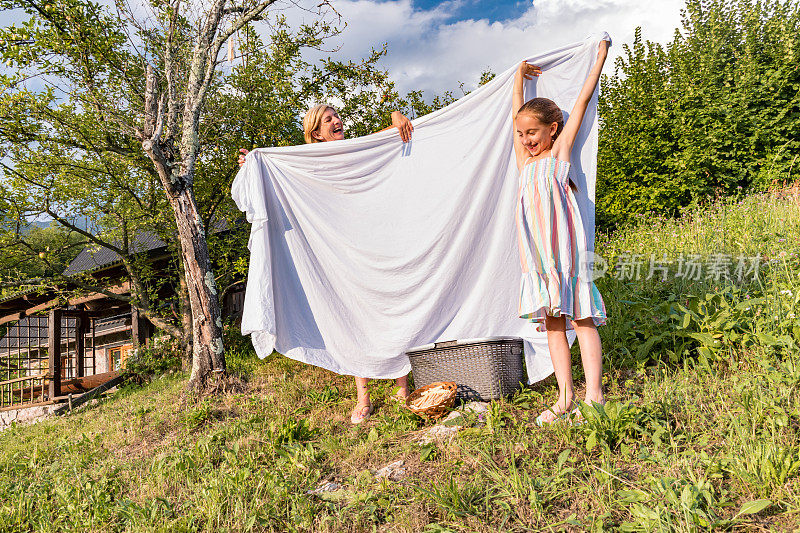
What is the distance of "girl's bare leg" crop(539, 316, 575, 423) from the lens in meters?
2.66

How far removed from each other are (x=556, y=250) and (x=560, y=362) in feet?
2.03

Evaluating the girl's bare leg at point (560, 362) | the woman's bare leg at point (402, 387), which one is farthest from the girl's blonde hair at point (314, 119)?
the girl's bare leg at point (560, 362)

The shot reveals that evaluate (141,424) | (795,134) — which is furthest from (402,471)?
(795,134)

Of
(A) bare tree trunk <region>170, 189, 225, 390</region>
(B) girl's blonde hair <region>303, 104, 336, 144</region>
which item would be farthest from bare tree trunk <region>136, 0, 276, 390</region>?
(B) girl's blonde hair <region>303, 104, 336, 144</region>

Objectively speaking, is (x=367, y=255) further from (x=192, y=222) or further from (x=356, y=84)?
(x=356, y=84)

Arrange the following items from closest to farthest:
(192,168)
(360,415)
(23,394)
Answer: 1. (360,415)
2. (192,168)
3. (23,394)

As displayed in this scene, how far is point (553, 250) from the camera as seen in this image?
2.65m

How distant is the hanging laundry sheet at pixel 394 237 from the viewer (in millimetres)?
3381

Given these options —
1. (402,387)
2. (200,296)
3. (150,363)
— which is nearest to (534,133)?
(402,387)

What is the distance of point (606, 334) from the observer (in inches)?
145

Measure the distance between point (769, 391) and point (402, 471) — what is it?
1.85 metres

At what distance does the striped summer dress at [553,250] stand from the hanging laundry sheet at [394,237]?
619 mm

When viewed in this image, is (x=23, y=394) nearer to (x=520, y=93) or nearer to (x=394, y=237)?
(x=394, y=237)

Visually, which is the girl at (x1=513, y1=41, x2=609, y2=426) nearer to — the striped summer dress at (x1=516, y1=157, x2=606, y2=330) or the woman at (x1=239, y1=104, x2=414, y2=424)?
the striped summer dress at (x1=516, y1=157, x2=606, y2=330)
